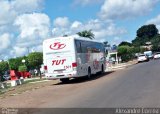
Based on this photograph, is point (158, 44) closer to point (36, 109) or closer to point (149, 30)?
point (149, 30)

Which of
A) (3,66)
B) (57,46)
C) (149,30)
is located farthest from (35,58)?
(149,30)

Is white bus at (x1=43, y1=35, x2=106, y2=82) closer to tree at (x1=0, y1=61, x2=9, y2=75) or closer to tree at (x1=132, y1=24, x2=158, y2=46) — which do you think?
Result: tree at (x1=0, y1=61, x2=9, y2=75)

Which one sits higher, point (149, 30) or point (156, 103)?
point (149, 30)

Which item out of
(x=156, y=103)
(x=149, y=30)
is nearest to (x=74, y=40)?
(x=156, y=103)

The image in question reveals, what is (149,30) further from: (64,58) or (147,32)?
(64,58)

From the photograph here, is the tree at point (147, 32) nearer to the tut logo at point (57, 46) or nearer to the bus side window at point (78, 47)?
the bus side window at point (78, 47)

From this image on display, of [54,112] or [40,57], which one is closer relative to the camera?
[54,112]

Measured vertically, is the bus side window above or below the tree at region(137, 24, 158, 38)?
below

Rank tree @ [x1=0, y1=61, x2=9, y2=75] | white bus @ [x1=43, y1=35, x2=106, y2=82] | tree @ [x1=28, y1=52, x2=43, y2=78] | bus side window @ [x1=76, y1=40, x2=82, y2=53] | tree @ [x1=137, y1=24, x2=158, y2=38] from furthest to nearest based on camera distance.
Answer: tree @ [x1=137, y1=24, x2=158, y2=38], tree @ [x1=0, y1=61, x2=9, y2=75], tree @ [x1=28, y1=52, x2=43, y2=78], bus side window @ [x1=76, y1=40, x2=82, y2=53], white bus @ [x1=43, y1=35, x2=106, y2=82]

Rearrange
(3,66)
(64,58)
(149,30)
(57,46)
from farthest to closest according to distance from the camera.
Result: (149,30) < (3,66) < (57,46) < (64,58)

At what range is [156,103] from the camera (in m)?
13.2

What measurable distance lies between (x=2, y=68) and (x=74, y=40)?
61.5m


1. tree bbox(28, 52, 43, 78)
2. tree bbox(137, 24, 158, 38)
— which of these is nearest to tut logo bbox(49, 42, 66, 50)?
tree bbox(28, 52, 43, 78)

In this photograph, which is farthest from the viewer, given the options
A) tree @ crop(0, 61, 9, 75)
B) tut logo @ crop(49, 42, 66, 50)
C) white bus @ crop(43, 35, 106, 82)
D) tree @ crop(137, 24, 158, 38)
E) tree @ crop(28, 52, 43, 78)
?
tree @ crop(137, 24, 158, 38)
